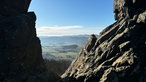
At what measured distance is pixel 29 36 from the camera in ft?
196

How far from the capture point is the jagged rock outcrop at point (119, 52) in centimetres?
5169

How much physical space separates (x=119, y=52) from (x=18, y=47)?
21412 mm

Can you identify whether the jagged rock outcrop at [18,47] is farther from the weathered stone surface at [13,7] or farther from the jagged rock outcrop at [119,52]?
the jagged rock outcrop at [119,52]

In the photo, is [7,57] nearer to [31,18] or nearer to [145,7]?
[31,18]

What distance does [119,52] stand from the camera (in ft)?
186

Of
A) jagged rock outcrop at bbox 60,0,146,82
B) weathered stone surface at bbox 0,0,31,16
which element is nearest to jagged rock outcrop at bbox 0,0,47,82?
weathered stone surface at bbox 0,0,31,16

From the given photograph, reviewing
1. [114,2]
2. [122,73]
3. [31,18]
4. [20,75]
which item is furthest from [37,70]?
[114,2]

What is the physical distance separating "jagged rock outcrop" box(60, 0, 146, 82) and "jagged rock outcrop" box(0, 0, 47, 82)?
7.32 m

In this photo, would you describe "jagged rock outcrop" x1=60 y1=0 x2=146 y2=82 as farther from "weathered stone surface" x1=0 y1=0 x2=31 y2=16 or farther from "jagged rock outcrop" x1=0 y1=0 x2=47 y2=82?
"weathered stone surface" x1=0 y1=0 x2=31 y2=16

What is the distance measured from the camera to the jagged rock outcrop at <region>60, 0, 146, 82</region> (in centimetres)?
5169

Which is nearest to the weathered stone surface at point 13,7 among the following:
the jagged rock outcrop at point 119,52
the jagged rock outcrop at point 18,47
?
the jagged rock outcrop at point 18,47

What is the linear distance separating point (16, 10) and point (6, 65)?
16.4 metres

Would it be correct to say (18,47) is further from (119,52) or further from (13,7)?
(119,52)

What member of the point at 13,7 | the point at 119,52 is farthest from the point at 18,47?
the point at 119,52
